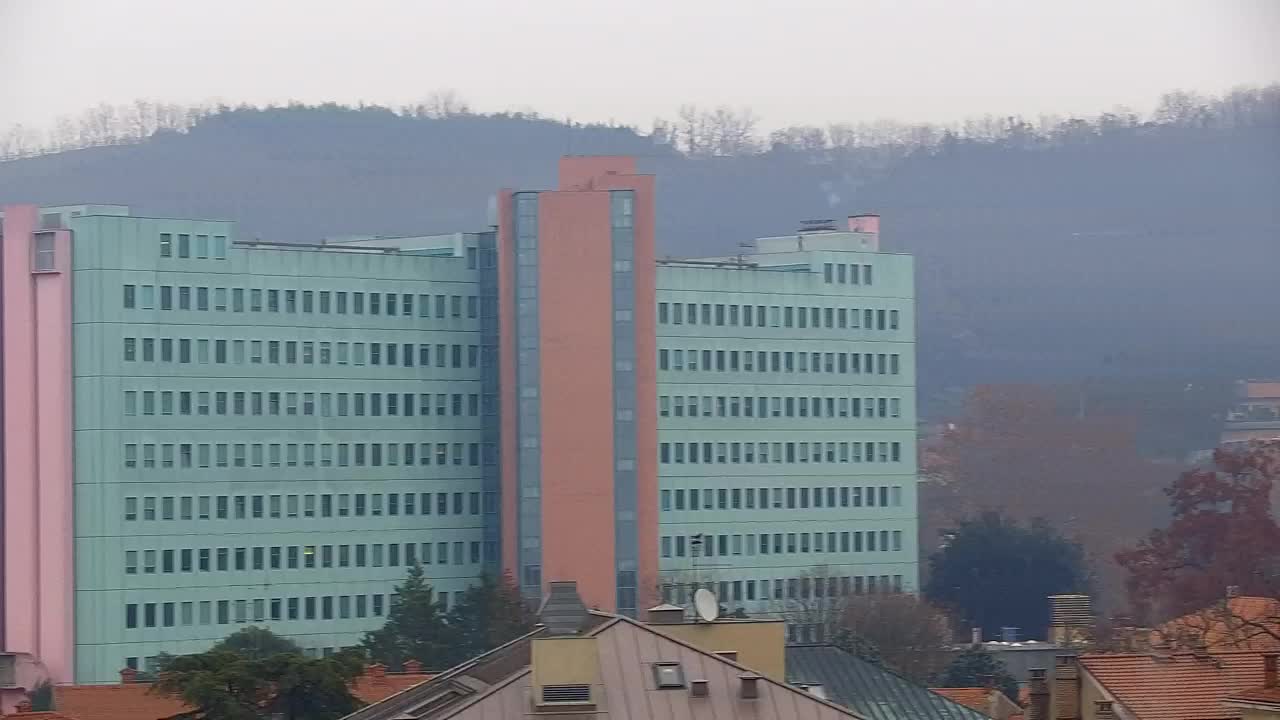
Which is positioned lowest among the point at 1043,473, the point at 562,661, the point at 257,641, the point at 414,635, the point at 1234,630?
the point at 257,641

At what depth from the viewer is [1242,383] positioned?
19050 cm

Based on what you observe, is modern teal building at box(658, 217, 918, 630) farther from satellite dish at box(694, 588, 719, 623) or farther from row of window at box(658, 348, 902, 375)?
satellite dish at box(694, 588, 719, 623)

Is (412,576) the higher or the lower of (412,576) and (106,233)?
the lower

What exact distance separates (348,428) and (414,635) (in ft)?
73.5

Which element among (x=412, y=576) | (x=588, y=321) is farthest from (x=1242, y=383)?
(x=412, y=576)

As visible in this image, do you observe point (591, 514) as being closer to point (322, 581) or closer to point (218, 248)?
point (322, 581)

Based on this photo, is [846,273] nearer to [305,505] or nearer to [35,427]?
[305,505]

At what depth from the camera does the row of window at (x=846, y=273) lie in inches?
5182

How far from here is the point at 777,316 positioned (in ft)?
428

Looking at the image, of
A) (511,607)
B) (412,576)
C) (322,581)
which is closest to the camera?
(511,607)

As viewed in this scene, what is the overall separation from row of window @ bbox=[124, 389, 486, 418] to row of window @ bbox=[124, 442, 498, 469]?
1429 mm

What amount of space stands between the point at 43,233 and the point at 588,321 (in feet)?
82.3

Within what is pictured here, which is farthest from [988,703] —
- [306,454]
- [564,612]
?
[306,454]

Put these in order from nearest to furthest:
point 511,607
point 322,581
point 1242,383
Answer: point 511,607 < point 322,581 < point 1242,383
